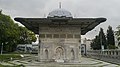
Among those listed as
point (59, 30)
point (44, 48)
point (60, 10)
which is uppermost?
point (60, 10)

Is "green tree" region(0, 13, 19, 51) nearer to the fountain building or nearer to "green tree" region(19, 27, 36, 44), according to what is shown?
"green tree" region(19, 27, 36, 44)

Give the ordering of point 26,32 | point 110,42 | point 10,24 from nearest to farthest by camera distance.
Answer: point 10,24
point 110,42
point 26,32

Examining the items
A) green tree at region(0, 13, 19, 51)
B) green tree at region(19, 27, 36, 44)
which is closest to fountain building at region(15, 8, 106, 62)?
green tree at region(0, 13, 19, 51)

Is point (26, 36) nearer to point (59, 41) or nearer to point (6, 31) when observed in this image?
point (6, 31)

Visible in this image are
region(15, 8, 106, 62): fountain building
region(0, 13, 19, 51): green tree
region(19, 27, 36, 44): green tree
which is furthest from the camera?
region(19, 27, 36, 44): green tree

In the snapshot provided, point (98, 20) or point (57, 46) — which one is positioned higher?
point (98, 20)

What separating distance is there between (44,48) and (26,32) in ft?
170

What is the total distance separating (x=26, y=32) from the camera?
76.1m

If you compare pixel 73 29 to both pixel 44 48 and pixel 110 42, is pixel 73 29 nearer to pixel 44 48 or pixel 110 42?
pixel 44 48

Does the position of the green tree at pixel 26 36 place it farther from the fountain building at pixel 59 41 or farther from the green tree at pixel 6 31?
the fountain building at pixel 59 41

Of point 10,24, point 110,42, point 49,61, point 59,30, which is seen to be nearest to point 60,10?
point 59,30

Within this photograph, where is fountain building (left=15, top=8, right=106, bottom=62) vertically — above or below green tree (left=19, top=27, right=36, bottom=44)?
below

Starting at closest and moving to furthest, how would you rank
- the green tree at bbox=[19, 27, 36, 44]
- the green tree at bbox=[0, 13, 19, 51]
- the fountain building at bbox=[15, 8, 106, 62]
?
the fountain building at bbox=[15, 8, 106, 62], the green tree at bbox=[0, 13, 19, 51], the green tree at bbox=[19, 27, 36, 44]

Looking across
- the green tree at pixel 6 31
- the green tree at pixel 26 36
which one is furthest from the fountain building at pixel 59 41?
the green tree at pixel 26 36
